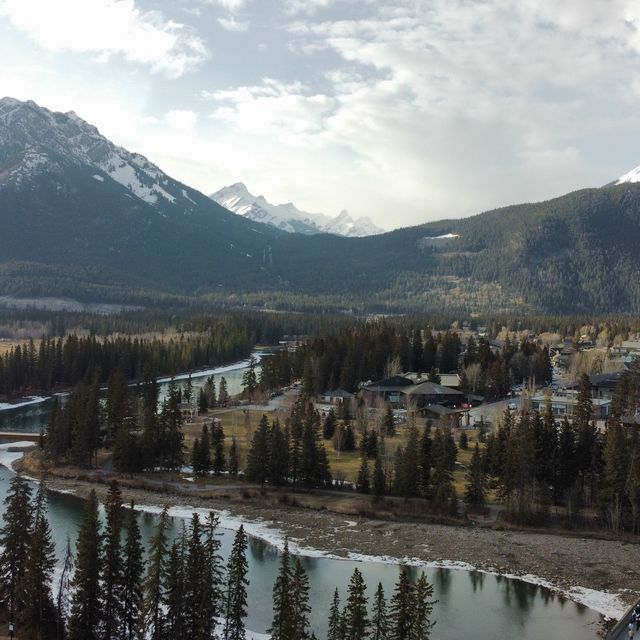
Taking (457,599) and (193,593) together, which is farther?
(457,599)

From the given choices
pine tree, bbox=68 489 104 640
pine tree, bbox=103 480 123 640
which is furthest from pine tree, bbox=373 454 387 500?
pine tree, bbox=68 489 104 640

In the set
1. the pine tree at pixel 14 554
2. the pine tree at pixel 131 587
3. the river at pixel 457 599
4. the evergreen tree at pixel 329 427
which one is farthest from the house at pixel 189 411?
the pine tree at pixel 131 587

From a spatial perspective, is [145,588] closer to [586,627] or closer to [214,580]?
[214,580]

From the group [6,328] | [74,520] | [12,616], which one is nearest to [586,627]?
[12,616]

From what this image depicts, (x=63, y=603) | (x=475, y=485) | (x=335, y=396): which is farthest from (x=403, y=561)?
(x=335, y=396)

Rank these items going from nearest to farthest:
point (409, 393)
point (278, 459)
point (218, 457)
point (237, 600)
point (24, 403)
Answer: point (237, 600) < point (278, 459) < point (218, 457) < point (409, 393) < point (24, 403)

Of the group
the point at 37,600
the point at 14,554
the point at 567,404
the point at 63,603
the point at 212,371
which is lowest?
the point at 63,603

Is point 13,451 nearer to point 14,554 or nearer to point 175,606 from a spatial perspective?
point 14,554

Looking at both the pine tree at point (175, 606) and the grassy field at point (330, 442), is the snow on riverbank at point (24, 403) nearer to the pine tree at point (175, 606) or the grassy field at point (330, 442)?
the grassy field at point (330, 442)
